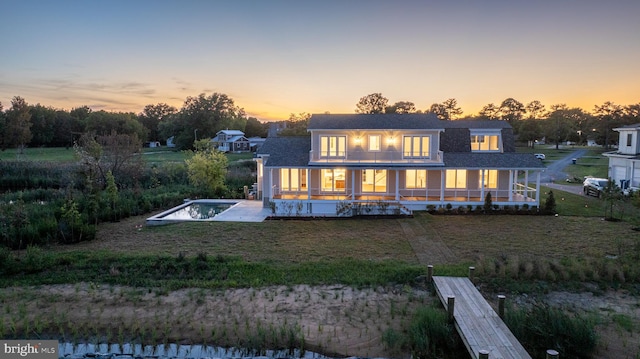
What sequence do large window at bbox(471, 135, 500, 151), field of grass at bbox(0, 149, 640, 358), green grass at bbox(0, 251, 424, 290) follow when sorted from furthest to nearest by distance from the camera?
large window at bbox(471, 135, 500, 151) → green grass at bbox(0, 251, 424, 290) → field of grass at bbox(0, 149, 640, 358)

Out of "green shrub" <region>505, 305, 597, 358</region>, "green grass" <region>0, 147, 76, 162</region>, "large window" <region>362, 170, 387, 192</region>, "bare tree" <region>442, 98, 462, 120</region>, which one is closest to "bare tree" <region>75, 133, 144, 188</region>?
"green grass" <region>0, 147, 76, 162</region>

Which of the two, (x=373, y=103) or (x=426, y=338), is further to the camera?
(x=373, y=103)

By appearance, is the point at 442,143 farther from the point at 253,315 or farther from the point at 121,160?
the point at 121,160

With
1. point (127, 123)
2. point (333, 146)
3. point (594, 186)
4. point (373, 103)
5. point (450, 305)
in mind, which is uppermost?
point (373, 103)

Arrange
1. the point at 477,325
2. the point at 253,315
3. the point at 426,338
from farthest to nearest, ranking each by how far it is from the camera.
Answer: the point at 253,315 → the point at 477,325 → the point at 426,338

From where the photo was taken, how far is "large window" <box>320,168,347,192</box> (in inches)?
908

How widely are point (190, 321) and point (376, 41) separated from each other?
21.8m

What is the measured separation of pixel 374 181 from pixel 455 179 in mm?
5020

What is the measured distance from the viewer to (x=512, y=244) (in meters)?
14.2

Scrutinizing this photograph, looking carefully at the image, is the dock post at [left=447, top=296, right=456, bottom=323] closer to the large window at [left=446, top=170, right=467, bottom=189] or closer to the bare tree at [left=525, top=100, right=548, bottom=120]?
the large window at [left=446, top=170, right=467, bottom=189]

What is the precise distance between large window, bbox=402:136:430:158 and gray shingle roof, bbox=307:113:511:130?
Answer: 77 centimetres

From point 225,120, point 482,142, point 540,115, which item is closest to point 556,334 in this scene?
point 482,142

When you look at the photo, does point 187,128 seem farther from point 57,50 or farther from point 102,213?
point 102,213

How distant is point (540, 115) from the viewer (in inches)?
3066
